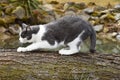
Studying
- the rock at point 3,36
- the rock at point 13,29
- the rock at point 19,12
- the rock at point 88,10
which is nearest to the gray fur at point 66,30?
the rock at point 3,36

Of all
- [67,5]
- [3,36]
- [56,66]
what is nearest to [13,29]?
[3,36]

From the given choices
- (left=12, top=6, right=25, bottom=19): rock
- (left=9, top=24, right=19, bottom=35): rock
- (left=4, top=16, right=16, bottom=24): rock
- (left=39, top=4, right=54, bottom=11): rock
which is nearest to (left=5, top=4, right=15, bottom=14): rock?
(left=12, top=6, right=25, bottom=19): rock

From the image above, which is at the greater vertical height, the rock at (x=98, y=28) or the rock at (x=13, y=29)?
the rock at (x=13, y=29)

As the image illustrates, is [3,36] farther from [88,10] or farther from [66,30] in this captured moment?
[66,30]

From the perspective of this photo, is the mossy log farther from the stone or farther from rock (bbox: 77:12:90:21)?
rock (bbox: 77:12:90:21)

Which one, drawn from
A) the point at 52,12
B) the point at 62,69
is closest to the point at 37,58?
the point at 62,69

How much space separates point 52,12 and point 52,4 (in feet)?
4.65

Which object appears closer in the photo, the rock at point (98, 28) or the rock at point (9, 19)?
the rock at point (9, 19)

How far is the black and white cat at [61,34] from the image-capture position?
227 inches

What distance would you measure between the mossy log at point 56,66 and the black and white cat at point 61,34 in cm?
15

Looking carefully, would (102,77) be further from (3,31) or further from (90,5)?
(90,5)

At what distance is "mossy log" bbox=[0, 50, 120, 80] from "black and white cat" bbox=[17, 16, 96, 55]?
154 millimetres

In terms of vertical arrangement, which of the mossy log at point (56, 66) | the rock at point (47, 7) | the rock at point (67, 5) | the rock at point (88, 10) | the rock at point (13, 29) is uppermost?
the mossy log at point (56, 66)

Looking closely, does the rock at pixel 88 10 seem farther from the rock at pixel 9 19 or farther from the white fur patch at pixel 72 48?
the white fur patch at pixel 72 48
